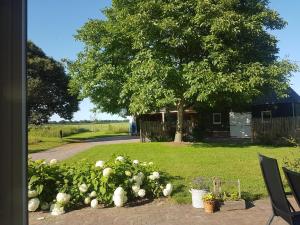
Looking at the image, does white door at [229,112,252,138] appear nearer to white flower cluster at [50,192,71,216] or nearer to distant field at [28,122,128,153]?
distant field at [28,122,128,153]

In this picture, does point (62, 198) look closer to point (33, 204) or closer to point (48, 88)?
point (33, 204)

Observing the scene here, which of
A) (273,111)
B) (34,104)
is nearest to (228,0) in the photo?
(273,111)

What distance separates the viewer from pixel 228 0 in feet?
61.7

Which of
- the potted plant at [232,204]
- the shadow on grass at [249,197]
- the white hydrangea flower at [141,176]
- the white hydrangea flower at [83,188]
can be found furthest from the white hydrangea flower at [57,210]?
the shadow on grass at [249,197]

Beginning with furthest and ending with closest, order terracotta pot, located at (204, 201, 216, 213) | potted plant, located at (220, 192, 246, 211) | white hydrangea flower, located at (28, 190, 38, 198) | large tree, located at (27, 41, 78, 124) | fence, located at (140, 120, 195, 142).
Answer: large tree, located at (27, 41, 78, 124)
fence, located at (140, 120, 195, 142)
white hydrangea flower, located at (28, 190, 38, 198)
potted plant, located at (220, 192, 246, 211)
terracotta pot, located at (204, 201, 216, 213)

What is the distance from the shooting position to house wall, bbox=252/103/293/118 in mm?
28922

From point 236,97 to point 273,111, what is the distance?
1093 centimetres

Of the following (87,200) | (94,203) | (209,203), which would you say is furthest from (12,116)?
(87,200)

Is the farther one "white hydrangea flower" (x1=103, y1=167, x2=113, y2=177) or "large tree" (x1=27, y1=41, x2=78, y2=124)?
"large tree" (x1=27, y1=41, x2=78, y2=124)

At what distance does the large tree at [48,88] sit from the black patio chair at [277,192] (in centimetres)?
2847

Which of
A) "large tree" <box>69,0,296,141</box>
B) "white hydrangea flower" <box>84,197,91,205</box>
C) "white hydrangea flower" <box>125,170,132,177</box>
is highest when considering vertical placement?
"large tree" <box>69,0,296,141</box>

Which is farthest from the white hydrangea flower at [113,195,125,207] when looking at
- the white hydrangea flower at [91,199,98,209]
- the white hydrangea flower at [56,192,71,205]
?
the white hydrangea flower at [56,192,71,205]

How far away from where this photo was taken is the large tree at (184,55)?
1825 centimetres

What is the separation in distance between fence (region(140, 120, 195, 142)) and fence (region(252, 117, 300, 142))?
14.9ft
